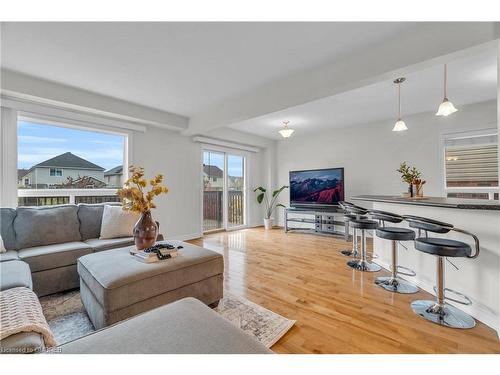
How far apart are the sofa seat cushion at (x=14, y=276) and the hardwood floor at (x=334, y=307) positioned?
1642 millimetres

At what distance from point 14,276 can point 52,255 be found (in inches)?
25.9

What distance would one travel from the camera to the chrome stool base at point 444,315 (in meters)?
1.82

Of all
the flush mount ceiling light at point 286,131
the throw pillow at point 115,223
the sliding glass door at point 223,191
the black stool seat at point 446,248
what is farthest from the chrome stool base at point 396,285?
the sliding glass door at point 223,191

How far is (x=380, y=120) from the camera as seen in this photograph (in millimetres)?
4660

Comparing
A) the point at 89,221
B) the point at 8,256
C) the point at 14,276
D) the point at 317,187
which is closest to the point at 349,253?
the point at 317,187

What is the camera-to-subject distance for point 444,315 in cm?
191

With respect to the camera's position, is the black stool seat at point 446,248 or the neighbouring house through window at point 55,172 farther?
the neighbouring house through window at point 55,172

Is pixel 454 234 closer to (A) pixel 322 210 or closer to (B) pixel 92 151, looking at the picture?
(A) pixel 322 210

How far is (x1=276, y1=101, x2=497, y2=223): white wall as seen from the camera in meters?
3.92

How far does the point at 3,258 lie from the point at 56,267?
0.40 metres

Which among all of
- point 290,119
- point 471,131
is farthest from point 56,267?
point 471,131

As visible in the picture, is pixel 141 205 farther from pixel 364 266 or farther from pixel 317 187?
pixel 317 187

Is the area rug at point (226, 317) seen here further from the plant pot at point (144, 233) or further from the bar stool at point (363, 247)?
the bar stool at point (363, 247)

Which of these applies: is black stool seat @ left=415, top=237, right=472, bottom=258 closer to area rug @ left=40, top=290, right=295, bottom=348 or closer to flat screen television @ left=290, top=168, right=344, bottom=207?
area rug @ left=40, top=290, right=295, bottom=348
